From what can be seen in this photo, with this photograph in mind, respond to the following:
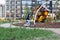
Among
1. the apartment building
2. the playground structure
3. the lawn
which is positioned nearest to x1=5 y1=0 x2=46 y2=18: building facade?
the apartment building

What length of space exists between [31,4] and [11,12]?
3369 mm

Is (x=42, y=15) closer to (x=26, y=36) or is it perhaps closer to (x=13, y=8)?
(x=26, y=36)

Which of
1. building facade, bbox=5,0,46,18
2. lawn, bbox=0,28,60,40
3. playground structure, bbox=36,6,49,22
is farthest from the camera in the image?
building facade, bbox=5,0,46,18

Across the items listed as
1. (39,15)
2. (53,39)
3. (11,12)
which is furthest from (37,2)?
(53,39)

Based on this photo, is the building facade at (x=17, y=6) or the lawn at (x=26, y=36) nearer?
the lawn at (x=26, y=36)

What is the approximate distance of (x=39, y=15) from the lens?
21.1 metres

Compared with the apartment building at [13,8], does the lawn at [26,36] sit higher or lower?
lower

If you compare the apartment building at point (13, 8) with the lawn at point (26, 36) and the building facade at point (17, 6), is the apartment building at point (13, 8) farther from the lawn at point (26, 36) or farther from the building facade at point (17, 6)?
the lawn at point (26, 36)

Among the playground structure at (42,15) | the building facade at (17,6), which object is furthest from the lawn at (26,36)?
the building facade at (17,6)

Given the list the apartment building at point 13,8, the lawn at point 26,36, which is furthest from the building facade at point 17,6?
the lawn at point 26,36

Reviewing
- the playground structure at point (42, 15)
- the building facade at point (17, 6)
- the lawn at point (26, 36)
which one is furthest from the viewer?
the building facade at point (17, 6)

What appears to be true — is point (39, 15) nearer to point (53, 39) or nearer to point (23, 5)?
point (53, 39)

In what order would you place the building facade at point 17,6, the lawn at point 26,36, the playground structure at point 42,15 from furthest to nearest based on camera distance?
the building facade at point 17,6 < the playground structure at point 42,15 < the lawn at point 26,36

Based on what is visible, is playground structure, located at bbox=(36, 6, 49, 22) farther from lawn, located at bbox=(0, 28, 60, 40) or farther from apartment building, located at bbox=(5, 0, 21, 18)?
apartment building, located at bbox=(5, 0, 21, 18)
